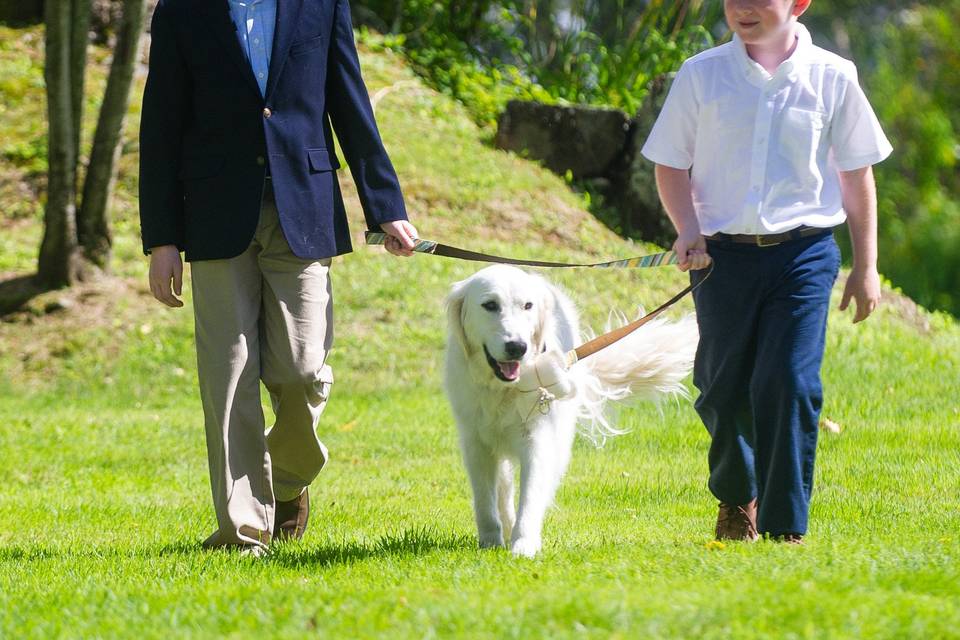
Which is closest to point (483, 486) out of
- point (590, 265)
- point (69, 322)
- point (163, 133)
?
point (590, 265)

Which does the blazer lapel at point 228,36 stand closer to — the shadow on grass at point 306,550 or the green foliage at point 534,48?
the shadow on grass at point 306,550

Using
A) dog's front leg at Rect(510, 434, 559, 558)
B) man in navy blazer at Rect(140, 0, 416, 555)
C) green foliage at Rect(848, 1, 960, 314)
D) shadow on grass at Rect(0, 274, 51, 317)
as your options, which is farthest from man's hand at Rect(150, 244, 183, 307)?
green foliage at Rect(848, 1, 960, 314)

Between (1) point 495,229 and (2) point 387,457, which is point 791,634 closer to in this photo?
(2) point 387,457

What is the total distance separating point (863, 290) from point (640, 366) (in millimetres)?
1551

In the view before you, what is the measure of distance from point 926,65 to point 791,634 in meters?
21.8

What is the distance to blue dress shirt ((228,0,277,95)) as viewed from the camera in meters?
4.48

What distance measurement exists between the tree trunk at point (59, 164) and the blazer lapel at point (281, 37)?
609cm

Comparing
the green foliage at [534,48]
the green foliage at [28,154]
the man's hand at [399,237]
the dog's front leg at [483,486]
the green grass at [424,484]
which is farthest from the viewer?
the green foliage at [534,48]

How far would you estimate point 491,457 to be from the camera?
16.0 feet

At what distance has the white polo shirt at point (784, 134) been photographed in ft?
13.8

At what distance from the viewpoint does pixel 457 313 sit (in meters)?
4.79

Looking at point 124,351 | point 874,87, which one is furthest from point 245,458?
point 874,87

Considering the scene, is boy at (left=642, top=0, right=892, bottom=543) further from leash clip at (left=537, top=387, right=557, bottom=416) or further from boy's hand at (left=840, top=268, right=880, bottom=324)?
leash clip at (left=537, top=387, right=557, bottom=416)

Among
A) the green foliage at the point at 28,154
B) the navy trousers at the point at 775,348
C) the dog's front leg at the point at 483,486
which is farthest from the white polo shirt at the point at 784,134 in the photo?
the green foliage at the point at 28,154
